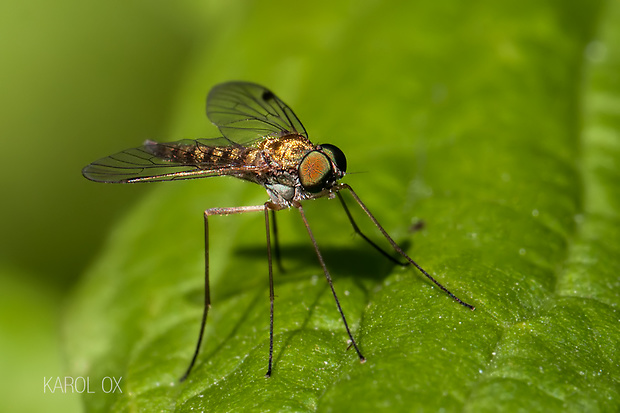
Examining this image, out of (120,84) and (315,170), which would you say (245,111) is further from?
(120,84)

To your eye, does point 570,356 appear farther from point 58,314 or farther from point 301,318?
point 58,314

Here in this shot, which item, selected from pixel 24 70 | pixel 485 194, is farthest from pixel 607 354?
pixel 24 70

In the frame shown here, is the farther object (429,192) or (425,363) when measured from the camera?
(429,192)

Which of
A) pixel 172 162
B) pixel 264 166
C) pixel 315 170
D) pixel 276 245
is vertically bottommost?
pixel 276 245

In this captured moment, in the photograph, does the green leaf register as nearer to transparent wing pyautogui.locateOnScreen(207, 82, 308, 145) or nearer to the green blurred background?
the green blurred background

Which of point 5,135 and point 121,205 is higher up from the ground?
point 5,135

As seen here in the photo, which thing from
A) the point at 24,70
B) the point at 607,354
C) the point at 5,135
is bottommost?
the point at 607,354

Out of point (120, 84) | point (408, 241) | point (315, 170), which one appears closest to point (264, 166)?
point (315, 170)

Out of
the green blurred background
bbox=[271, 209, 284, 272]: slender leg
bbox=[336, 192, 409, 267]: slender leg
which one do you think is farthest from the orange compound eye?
the green blurred background
